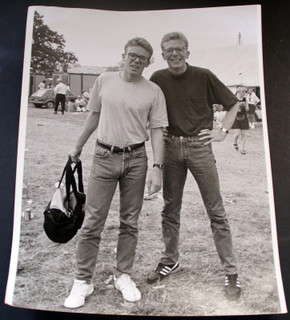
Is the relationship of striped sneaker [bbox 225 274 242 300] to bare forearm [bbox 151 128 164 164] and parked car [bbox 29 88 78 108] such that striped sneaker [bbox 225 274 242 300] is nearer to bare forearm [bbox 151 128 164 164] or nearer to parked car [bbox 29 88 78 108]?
bare forearm [bbox 151 128 164 164]

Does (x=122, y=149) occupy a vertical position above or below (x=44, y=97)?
below

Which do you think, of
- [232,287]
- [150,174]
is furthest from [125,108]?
[232,287]

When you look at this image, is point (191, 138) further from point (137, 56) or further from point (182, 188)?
point (137, 56)

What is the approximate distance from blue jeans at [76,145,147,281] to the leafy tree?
11.0 inches

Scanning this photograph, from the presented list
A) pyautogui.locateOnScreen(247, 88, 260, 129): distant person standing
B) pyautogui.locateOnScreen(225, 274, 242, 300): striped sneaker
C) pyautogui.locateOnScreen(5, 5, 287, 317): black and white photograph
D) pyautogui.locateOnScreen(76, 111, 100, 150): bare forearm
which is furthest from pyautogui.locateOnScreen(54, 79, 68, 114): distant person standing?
pyautogui.locateOnScreen(225, 274, 242, 300): striped sneaker

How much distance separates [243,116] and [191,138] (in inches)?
6.9

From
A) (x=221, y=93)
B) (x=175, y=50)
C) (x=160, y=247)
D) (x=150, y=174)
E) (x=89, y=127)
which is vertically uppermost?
(x=175, y=50)

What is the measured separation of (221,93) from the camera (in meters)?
0.87

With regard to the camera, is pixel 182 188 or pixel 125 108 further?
pixel 182 188

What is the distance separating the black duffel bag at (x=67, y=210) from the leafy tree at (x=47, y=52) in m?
0.27

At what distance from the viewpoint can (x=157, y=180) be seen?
0.83 metres

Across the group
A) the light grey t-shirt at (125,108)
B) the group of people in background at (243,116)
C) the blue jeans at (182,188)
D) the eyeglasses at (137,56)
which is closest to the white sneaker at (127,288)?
the blue jeans at (182,188)

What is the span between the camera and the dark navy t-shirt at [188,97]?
852 mm

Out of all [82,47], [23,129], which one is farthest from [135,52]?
[23,129]
